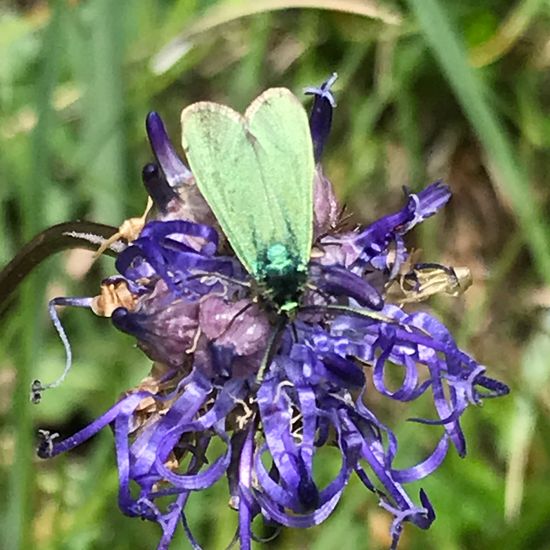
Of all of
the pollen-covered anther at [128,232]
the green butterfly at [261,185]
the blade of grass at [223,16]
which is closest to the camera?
the green butterfly at [261,185]

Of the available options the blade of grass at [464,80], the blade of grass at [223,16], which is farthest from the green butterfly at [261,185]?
the blade of grass at [223,16]

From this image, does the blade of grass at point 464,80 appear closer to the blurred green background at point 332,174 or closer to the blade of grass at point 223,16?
the blurred green background at point 332,174

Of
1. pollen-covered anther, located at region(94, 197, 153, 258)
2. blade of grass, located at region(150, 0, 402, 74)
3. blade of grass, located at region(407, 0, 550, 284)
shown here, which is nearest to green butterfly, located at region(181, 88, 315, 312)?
pollen-covered anther, located at region(94, 197, 153, 258)

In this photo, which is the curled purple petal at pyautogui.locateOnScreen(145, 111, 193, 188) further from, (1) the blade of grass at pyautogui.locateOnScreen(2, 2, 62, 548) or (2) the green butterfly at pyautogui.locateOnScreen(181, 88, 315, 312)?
(1) the blade of grass at pyautogui.locateOnScreen(2, 2, 62, 548)

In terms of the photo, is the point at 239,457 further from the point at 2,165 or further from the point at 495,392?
the point at 2,165

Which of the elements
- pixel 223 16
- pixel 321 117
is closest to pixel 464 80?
pixel 223 16

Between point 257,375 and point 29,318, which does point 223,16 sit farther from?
point 257,375

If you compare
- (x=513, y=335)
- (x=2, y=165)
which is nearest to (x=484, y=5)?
(x=513, y=335)
